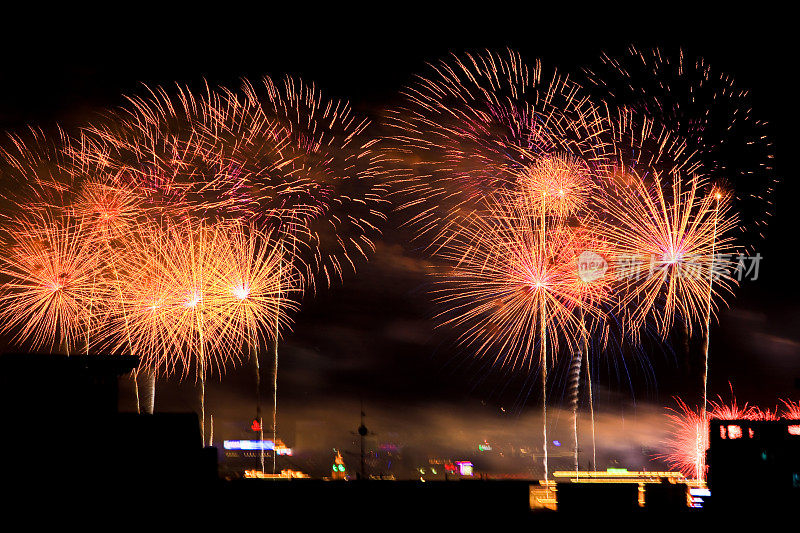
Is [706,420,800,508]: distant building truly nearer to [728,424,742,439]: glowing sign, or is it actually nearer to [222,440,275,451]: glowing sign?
[728,424,742,439]: glowing sign

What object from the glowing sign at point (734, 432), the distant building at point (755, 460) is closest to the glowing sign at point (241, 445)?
the distant building at point (755, 460)

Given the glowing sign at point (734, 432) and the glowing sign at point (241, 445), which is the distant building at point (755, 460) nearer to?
the glowing sign at point (734, 432)

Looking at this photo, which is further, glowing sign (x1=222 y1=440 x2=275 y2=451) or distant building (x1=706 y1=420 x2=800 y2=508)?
glowing sign (x1=222 y1=440 x2=275 y2=451)

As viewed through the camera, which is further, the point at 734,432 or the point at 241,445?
the point at 241,445

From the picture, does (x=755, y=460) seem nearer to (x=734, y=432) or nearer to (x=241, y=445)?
(x=734, y=432)

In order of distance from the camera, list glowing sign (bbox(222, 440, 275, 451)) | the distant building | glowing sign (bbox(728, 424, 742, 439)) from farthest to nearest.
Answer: glowing sign (bbox(222, 440, 275, 451))
glowing sign (bbox(728, 424, 742, 439))
the distant building

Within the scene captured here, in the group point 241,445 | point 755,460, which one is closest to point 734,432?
point 755,460

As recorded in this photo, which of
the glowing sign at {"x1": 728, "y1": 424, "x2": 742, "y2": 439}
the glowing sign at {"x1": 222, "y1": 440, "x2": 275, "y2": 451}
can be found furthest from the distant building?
the glowing sign at {"x1": 222, "y1": 440, "x2": 275, "y2": 451}

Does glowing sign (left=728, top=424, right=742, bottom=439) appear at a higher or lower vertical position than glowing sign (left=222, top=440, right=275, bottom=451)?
higher

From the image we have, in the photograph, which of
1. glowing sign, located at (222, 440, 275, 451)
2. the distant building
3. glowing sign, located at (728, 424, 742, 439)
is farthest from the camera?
glowing sign, located at (222, 440, 275, 451)

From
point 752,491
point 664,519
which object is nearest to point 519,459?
point 752,491

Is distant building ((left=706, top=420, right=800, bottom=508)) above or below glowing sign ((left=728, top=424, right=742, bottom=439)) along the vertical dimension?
below
